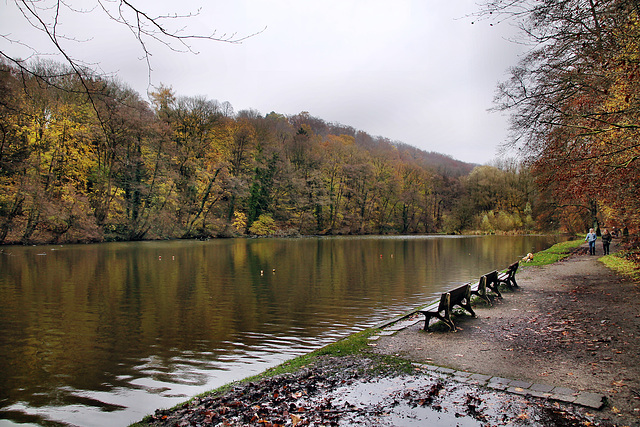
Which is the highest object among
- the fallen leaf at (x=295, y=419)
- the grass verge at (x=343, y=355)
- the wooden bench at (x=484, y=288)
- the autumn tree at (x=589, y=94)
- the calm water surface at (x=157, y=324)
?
the autumn tree at (x=589, y=94)

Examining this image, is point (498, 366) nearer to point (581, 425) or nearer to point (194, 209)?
point (581, 425)

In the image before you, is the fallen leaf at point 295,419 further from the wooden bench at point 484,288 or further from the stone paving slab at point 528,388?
the wooden bench at point 484,288

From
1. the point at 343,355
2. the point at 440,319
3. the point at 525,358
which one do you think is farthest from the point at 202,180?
the point at 525,358

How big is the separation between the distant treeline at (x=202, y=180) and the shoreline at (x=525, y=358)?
4.48m

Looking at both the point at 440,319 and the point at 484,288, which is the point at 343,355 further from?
the point at 484,288

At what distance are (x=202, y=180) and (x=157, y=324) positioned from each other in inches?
1652

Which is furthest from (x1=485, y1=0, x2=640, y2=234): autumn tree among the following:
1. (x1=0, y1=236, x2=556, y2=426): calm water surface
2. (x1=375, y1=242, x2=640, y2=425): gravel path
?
(x1=0, y1=236, x2=556, y2=426): calm water surface

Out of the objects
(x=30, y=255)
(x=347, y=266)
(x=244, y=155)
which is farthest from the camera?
(x=244, y=155)

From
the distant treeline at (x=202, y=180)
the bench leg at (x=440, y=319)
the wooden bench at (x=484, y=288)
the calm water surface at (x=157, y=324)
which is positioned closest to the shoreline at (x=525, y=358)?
the bench leg at (x=440, y=319)

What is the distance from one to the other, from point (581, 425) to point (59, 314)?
1152 centimetres

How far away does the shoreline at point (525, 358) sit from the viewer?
449cm

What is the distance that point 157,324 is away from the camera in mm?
9891

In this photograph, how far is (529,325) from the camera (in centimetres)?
818

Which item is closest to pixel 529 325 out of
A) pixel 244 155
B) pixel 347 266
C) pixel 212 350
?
pixel 212 350
